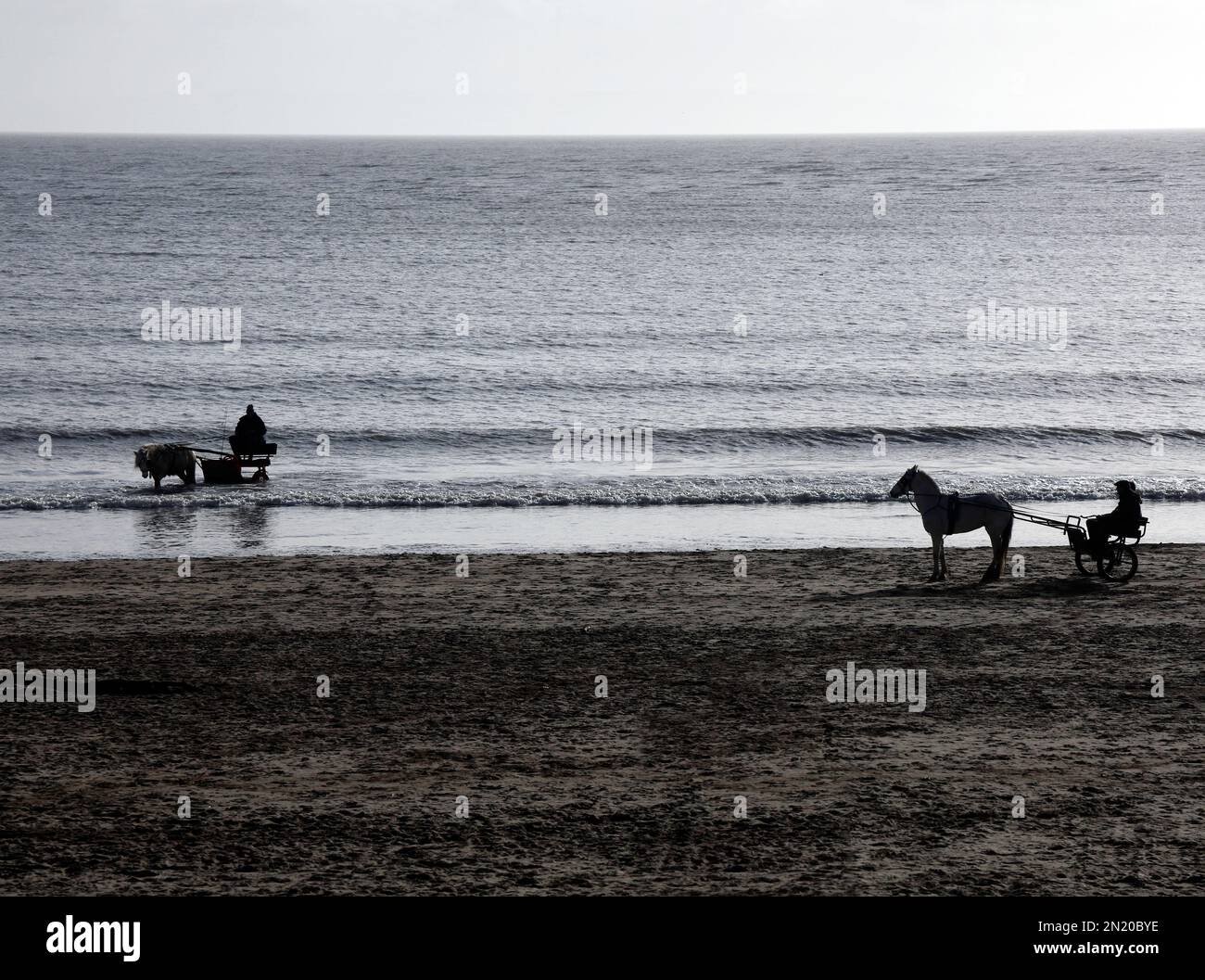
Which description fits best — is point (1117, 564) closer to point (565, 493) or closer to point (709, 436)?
point (565, 493)

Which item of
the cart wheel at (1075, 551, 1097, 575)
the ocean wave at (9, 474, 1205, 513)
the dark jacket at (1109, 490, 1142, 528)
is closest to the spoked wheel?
the cart wheel at (1075, 551, 1097, 575)

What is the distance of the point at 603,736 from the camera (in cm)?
1263

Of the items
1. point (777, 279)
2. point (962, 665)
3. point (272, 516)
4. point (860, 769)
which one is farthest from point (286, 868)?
point (777, 279)

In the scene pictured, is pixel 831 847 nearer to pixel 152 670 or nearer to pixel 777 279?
pixel 152 670

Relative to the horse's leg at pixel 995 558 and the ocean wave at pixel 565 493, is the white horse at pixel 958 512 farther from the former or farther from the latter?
the ocean wave at pixel 565 493

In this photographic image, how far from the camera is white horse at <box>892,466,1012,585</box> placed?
61.3 ft

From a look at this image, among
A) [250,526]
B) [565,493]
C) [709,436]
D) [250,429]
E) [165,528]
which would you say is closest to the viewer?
[165,528]

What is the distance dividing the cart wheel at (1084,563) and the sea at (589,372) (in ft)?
9.94

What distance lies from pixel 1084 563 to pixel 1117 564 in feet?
3.85

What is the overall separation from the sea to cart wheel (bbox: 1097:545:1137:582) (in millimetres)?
4151

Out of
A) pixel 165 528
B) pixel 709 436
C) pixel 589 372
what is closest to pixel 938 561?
pixel 165 528

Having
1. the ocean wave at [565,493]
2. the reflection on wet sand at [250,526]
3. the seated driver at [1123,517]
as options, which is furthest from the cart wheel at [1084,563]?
the reflection on wet sand at [250,526]
